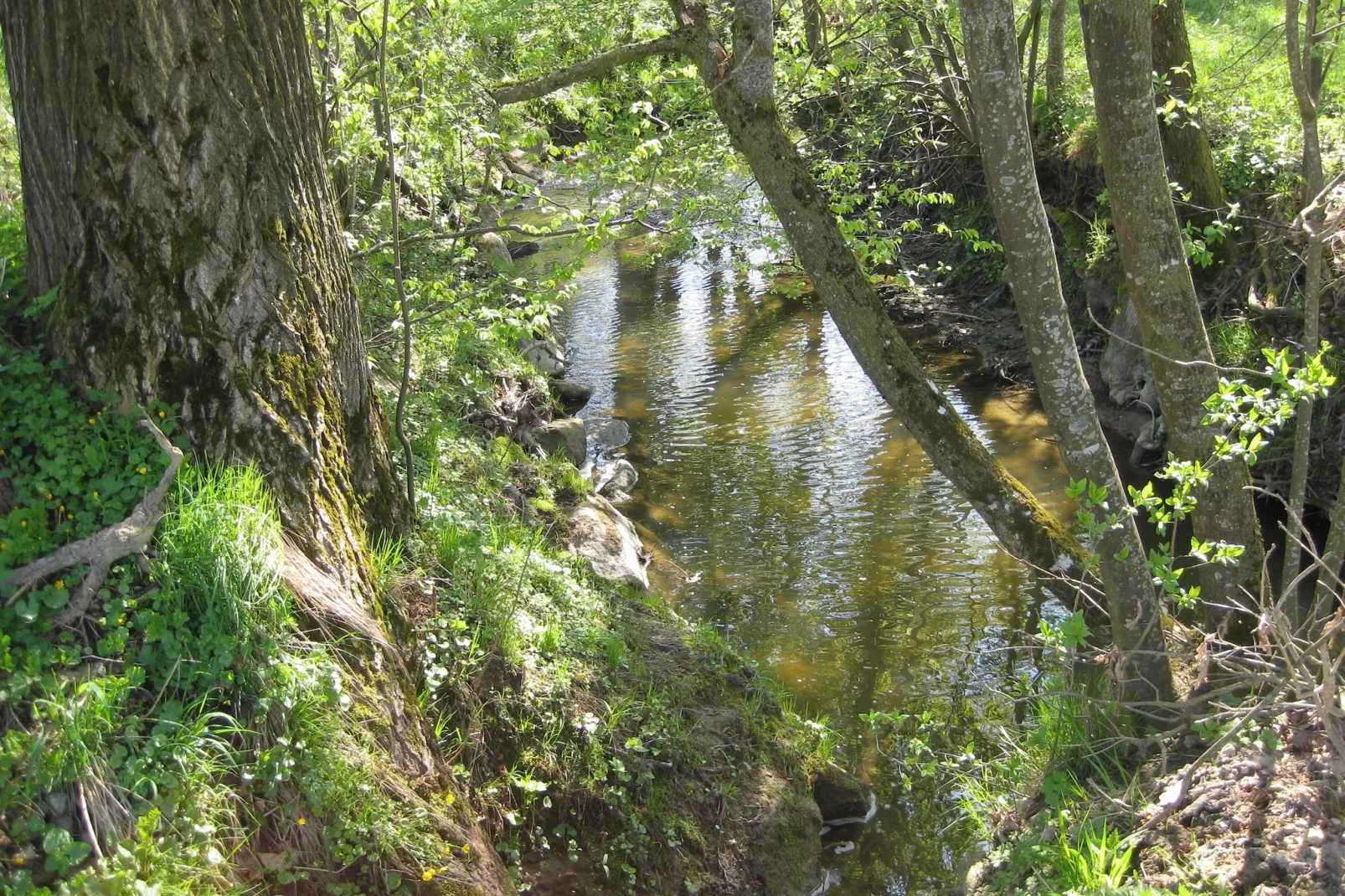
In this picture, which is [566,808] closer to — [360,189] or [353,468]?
[353,468]

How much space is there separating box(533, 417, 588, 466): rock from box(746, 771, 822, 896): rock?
4812mm

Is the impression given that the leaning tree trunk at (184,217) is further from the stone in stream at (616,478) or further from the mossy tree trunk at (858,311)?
the stone in stream at (616,478)

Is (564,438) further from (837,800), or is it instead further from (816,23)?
(837,800)

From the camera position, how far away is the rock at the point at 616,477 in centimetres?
916

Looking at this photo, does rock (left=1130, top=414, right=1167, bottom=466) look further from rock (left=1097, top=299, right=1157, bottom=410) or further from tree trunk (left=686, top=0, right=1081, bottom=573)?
tree trunk (left=686, top=0, right=1081, bottom=573)

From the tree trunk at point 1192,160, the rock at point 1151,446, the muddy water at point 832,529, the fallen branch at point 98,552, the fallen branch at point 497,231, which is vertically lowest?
the muddy water at point 832,529

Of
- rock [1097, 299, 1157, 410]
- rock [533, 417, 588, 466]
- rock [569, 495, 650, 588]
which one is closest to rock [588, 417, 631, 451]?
rock [533, 417, 588, 466]

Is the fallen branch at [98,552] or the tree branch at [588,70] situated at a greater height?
the tree branch at [588,70]

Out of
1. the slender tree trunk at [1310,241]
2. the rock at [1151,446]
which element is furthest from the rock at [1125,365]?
the slender tree trunk at [1310,241]

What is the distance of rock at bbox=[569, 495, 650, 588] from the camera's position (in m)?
6.79

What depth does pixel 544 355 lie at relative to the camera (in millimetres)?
11703

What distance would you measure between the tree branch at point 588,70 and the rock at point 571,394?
18.2ft

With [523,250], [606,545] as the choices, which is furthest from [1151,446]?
[523,250]

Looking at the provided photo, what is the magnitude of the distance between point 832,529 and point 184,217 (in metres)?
5.98
